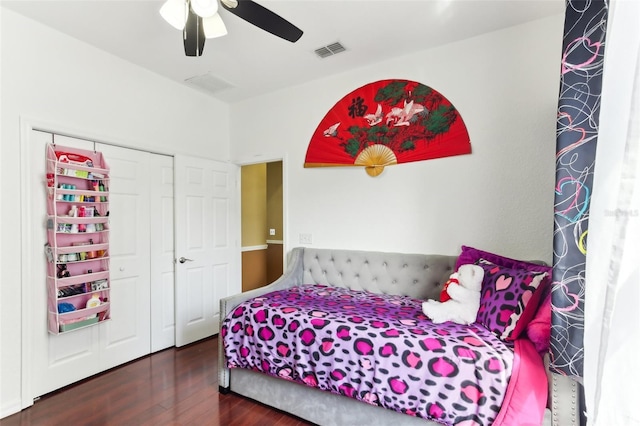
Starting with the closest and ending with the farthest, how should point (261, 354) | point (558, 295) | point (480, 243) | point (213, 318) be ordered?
point (558, 295) < point (261, 354) < point (480, 243) < point (213, 318)

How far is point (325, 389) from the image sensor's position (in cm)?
187

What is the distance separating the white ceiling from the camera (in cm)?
211

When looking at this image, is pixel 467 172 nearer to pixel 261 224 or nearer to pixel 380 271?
pixel 380 271

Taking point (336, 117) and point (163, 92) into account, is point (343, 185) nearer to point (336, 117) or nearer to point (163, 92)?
point (336, 117)

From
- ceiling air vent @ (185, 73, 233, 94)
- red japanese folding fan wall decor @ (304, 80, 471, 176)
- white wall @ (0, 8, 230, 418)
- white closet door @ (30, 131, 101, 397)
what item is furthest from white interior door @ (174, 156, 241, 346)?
red japanese folding fan wall decor @ (304, 80, 471, 176)

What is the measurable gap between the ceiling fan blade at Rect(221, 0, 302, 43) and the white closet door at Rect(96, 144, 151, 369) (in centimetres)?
188

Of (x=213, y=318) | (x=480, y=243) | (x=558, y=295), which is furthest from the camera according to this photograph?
(x=213, y=318)

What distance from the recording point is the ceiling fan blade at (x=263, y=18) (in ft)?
5.22

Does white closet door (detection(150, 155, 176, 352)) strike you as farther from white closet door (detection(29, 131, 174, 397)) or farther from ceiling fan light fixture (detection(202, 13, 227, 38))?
ceiling fan light fixture (detection(202, 13, 227, 38))

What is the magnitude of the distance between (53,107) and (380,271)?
117 inches

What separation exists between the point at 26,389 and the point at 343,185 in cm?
291

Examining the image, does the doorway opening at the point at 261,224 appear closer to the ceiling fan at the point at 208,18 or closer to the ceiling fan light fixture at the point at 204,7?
the ceiling fan at the point at 208,18

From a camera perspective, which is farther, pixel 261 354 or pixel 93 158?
pixel 93 158

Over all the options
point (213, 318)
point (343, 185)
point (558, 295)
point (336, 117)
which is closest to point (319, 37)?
point (336, 117)
